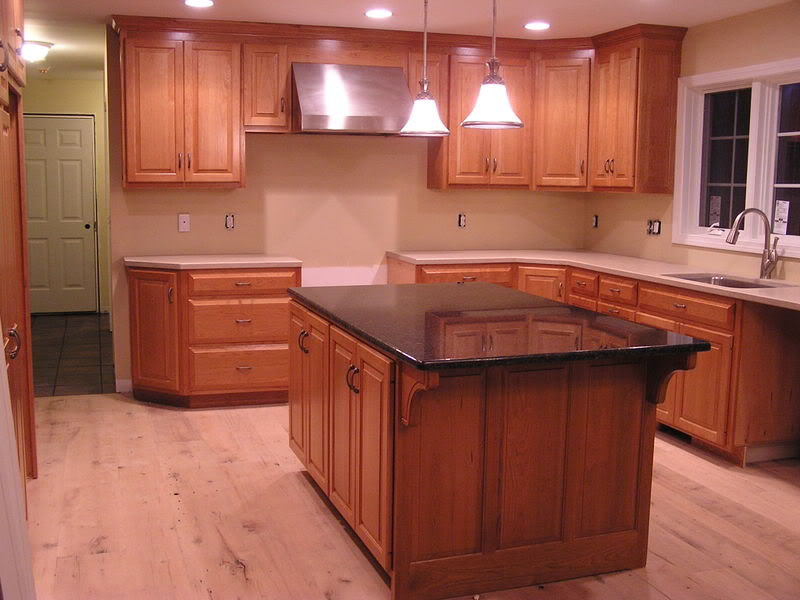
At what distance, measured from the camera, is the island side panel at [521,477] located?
2848mm

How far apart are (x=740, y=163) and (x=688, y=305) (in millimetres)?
1185

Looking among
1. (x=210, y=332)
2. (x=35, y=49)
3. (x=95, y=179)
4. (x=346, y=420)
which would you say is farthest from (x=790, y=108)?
(x=95, y=179)

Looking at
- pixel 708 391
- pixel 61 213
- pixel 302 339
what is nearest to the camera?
pixel 302 339

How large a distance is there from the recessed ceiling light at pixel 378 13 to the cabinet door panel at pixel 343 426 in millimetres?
2342

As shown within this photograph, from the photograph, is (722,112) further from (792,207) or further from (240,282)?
(240,282)

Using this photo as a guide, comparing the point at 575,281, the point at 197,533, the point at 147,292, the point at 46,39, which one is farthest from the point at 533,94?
the point at 197,533

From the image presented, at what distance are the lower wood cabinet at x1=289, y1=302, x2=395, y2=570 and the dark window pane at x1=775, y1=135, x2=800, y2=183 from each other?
279cm

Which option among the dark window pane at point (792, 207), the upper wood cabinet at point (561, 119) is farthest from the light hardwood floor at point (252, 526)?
the upper wood cabinet at point (561, 119)

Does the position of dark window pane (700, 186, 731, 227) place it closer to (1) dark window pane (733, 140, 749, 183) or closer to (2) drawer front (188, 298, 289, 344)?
(1) dark window pane (733, 140, 749, 183)

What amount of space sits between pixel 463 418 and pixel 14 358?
165 cm

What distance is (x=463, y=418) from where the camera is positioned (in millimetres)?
2869

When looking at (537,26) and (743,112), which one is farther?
(537,26)

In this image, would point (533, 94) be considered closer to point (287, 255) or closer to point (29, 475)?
point (287, 255)

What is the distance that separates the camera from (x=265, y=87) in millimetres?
5445
